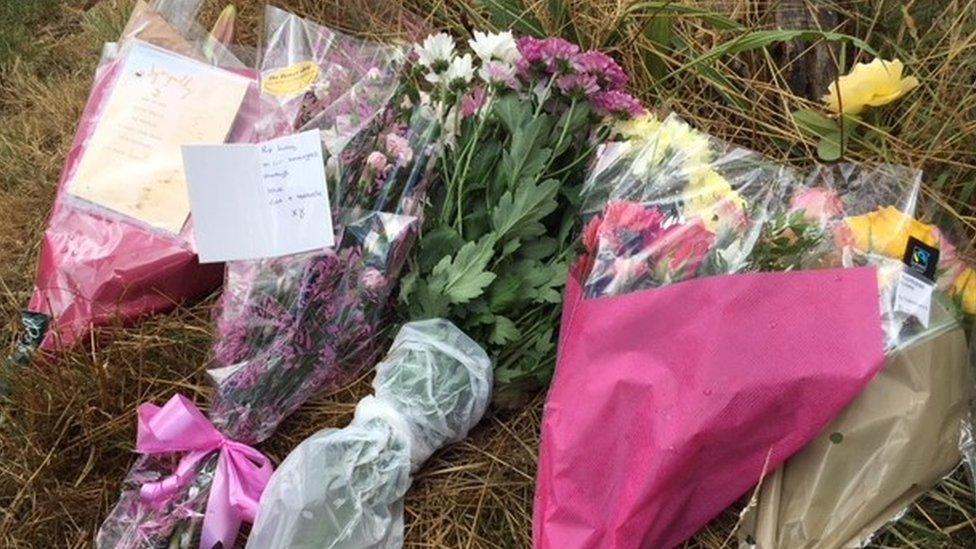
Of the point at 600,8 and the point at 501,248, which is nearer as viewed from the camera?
the point at 501,248

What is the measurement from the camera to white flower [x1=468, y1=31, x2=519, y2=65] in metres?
1.50

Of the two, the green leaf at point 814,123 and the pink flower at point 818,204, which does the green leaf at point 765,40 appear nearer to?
the green leaf at point 814,123

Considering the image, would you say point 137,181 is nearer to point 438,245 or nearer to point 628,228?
point 438,245

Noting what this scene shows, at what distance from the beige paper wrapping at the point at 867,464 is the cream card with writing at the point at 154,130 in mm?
1049

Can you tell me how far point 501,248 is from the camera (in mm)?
1413

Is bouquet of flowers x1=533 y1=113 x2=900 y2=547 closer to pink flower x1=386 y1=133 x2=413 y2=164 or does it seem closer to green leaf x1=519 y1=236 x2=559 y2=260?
green leaf x1=519 y1=236 x2=559 y2=260

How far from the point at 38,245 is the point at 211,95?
50cm

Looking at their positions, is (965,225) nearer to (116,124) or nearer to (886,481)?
(886,481)

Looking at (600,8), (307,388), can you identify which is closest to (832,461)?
(307,388)

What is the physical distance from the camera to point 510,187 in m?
1.43

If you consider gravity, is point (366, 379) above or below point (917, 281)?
below

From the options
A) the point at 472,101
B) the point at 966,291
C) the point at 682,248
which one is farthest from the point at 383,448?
the point at 966,291

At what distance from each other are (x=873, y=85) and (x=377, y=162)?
86 centimetres

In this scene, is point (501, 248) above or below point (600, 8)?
below
